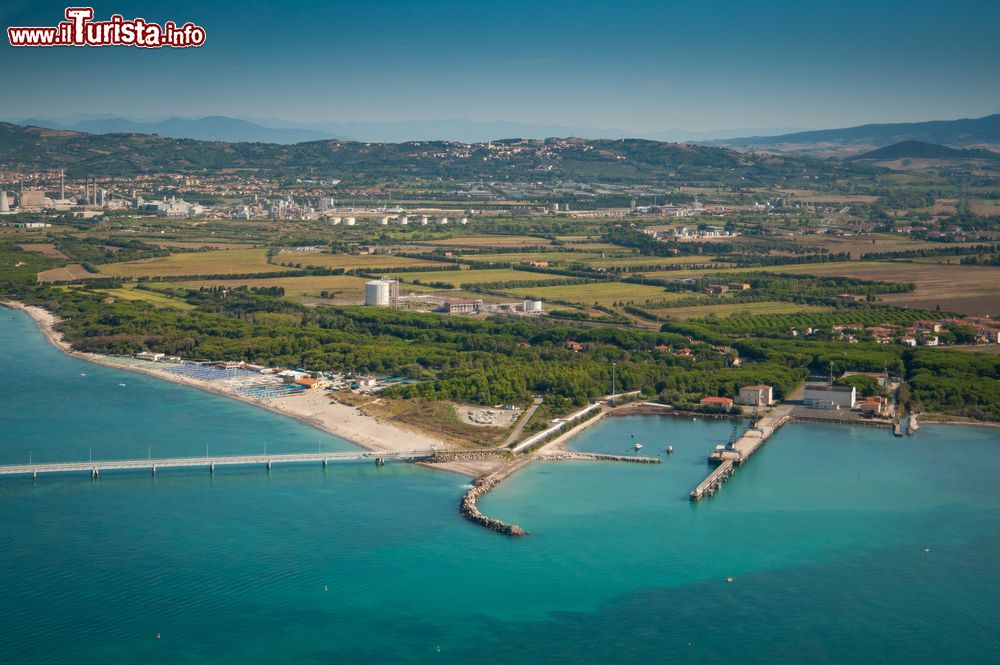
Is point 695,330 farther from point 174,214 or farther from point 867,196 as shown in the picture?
point 867,196

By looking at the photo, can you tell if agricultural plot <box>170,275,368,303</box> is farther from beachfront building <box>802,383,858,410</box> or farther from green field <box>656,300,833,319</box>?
beachfront building <box>802,383,858,410</box>

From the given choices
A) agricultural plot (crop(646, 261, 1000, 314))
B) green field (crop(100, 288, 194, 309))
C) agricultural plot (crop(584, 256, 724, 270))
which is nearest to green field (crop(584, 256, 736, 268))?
agricultural plot (crop(584, 256, 724, 270))

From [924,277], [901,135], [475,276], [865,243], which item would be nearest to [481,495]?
[475,276]

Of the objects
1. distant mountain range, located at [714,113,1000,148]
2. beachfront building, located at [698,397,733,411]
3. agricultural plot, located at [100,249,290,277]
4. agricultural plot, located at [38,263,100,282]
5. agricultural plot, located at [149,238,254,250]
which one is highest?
distant mountain range, located at [714,113,1000,148]

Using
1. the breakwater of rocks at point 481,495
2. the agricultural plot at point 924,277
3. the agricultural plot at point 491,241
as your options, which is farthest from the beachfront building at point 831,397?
the agricultural plot at point 491,241

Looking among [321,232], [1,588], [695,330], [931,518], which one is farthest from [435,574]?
[321,232]

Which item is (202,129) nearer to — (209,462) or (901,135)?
(901,135)
